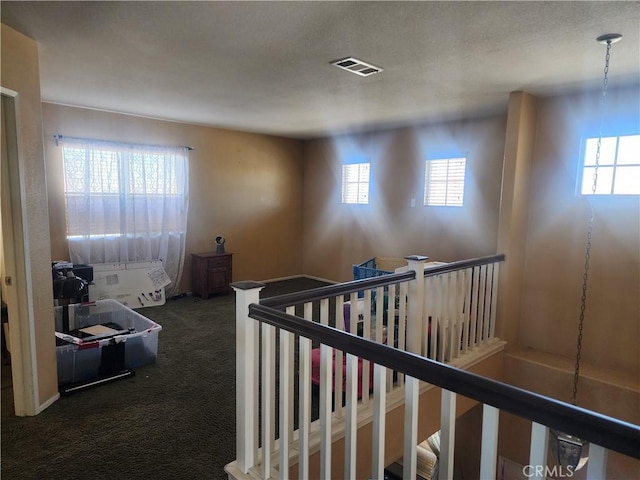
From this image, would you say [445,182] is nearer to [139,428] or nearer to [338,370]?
[338,370]

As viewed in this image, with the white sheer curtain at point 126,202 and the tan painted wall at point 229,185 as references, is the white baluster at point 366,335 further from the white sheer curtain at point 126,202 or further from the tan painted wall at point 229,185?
the tan painted wall at point 229,185

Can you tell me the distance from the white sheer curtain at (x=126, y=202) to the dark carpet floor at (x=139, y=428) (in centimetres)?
194

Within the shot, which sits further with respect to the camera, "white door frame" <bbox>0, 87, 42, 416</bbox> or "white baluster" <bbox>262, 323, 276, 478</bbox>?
"white door frame" <bbox>0, 87, 42, 416</bbox>

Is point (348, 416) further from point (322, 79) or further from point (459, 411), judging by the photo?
point (322, 79)

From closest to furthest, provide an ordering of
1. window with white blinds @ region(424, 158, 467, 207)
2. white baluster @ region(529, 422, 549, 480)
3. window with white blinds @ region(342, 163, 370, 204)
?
1. white baluster @ region(529, 422, 549, 480)
2. window with white blinds @ region(424, 158, 467, 207)
3. window with white blinds @ region(342, 163, 370, 204)

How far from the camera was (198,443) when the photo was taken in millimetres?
2326

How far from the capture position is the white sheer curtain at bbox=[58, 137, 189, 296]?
4.64 m

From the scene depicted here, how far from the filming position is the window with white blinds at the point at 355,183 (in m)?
6.11

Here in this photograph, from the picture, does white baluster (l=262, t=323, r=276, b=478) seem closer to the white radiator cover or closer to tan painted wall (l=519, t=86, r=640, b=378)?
tan painted wall (l=519, t=86, r=640, b=378)

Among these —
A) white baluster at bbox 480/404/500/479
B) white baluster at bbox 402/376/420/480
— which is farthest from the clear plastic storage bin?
white baluster at bbox 480/404/500/479

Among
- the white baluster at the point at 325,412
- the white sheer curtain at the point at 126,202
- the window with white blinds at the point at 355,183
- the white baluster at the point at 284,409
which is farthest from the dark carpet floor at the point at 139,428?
the window with white blinds at the point at 355,183

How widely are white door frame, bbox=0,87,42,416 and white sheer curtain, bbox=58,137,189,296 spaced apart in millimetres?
2397

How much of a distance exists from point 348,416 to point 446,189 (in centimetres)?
426

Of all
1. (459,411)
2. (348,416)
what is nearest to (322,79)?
(348,416)
